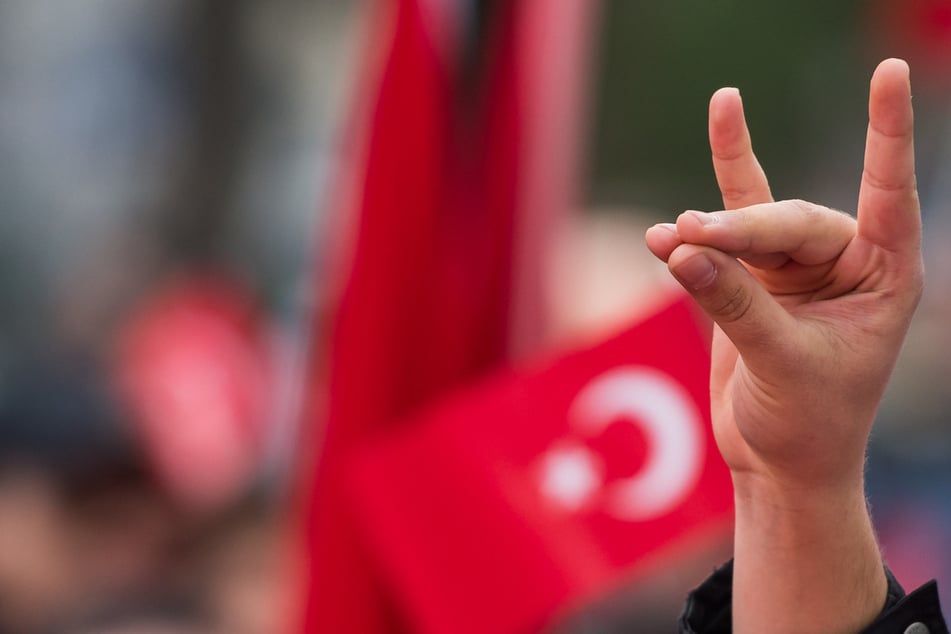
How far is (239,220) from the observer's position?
9.70 feet

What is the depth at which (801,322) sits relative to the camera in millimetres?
583

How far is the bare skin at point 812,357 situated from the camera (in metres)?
0.56

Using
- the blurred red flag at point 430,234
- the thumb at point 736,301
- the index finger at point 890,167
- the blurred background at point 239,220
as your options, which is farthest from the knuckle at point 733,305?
the blurred background at point 239,220

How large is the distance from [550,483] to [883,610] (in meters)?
0.44

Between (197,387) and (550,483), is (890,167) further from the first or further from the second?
(197,387)

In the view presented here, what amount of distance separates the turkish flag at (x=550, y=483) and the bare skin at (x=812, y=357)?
13.7 inches

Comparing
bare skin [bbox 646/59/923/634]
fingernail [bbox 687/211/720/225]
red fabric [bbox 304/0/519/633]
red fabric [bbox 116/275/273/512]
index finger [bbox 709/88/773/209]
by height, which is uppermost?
red fabric [bbox 116/275/273/512]

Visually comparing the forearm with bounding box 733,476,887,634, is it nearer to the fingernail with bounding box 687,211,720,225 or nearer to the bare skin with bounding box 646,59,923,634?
the bare skin with bounding box 646,59,923,634

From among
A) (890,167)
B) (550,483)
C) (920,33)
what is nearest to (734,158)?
(890,167)

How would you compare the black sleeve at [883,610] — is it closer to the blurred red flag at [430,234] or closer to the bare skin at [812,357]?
the bare skin at [812,357]

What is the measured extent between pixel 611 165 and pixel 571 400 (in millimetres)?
2460

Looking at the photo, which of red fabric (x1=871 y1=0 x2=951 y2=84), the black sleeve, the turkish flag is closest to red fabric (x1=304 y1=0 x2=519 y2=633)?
the turkish flag

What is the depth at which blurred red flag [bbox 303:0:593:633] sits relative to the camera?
1173 mm

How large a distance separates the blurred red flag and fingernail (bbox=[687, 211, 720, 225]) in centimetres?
67
